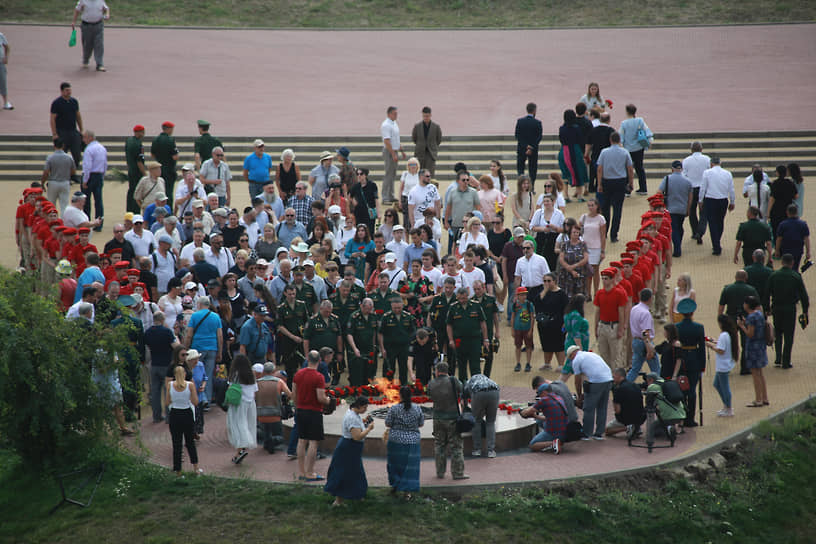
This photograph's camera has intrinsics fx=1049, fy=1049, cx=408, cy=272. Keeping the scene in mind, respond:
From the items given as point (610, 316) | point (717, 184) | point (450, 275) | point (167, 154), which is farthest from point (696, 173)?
point (167, 154)

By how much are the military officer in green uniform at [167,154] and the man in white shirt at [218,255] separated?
5060 millimetres

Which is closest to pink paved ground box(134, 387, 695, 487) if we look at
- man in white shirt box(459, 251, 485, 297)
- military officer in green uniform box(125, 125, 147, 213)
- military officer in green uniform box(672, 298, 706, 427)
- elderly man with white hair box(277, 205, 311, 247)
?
military officer in green uniform box(672, 298, 706, 427)

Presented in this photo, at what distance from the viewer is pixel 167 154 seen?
72.6 ft

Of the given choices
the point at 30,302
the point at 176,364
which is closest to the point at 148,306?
the point at 176,364

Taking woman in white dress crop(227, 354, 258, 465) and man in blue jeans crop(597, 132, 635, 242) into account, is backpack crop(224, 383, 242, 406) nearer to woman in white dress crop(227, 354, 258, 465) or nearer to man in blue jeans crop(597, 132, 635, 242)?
woman in white dress crop(227, 354, 258, 465)

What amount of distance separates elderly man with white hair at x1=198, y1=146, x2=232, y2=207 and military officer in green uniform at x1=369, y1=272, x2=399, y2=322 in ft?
19.4

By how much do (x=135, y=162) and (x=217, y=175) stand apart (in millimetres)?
2164

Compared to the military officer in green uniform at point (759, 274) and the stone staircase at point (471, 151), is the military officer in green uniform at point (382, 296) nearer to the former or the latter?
the military officer in green uniform at point (759, 274)

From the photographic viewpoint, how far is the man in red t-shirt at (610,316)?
15.5m

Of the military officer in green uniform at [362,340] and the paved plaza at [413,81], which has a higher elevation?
the paved plaza at [413,81]

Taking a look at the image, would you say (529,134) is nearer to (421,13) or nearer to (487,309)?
(487,309)

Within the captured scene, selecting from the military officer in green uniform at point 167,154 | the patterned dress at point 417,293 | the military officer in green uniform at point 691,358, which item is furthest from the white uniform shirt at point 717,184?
the military officer in green uniform at point 167,154

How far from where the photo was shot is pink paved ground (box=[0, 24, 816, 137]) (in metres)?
29.6

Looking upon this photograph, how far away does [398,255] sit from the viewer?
58.8 ft
